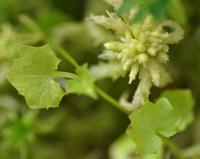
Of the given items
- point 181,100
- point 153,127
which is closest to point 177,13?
point 181,100

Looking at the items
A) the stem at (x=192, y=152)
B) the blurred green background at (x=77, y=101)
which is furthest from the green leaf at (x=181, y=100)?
the blurred green background at (x=77, y=101)

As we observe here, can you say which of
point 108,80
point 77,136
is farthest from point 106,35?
point 77,136

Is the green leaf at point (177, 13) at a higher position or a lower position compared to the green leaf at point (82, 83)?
higher

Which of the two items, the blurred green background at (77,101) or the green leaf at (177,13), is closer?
the green leaf at (177,13)

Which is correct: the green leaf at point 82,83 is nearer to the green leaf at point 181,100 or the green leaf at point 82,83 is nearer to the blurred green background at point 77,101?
the green leaf at point 181,100

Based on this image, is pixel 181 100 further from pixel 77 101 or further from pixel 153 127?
pixel 77 101

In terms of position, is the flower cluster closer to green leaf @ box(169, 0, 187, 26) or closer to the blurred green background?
green leaf @ box(169, 0, 187, 26)
